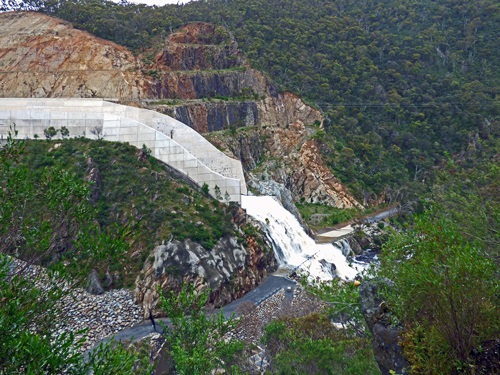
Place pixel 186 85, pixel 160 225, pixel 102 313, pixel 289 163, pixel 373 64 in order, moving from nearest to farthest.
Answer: pixel 102 313 → pixel 160 225 → pixel 289 163 → pixel 186 85 → pixel 373 64

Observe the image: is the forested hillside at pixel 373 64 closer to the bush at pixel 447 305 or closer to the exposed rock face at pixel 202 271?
the exposed rock face at pixel 202 271

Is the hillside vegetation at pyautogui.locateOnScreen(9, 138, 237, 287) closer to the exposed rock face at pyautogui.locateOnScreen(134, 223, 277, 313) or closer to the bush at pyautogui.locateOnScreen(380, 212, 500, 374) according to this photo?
the exposed rock face at pyautogui.locateOnScreen(134, 223, 277, 313)

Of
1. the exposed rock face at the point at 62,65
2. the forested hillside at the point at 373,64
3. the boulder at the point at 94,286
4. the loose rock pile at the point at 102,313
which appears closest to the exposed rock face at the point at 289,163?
the forested hillside at the point at 373,64

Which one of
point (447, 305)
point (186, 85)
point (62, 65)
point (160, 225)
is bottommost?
point (186, 85)

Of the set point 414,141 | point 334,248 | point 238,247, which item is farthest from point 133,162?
point 414,141

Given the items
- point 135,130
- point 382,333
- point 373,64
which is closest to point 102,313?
point 382,333

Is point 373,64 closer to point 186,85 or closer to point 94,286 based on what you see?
point 186,85
